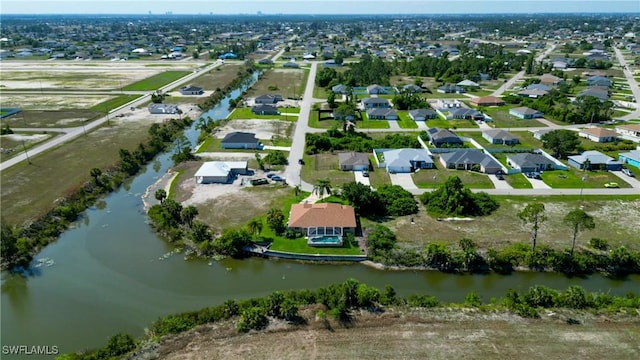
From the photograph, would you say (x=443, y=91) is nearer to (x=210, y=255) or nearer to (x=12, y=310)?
(x=210, y=255)

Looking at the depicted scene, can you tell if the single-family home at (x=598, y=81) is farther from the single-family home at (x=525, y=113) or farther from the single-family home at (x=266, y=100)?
the single-family home at (x=266, y=100)

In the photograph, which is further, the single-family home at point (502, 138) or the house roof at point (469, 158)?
the single-family home at point (502, 138)

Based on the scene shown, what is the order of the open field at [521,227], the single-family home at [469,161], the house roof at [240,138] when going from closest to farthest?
the open field at [521,227] → the single-family home at [469,161] → the house roof at [240,138]

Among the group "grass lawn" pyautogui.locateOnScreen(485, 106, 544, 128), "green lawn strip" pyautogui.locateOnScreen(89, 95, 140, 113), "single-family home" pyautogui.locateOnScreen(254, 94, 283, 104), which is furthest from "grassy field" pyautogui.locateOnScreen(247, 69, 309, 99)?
"grass lawn" pyautogui.locateOnScreen(485, 106, 544, 128)

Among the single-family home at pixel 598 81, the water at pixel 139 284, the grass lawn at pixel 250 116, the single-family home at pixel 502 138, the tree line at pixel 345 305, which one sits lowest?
the water at pixel 139 284

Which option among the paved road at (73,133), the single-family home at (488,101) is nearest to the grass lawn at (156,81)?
the paved road at (73,133)

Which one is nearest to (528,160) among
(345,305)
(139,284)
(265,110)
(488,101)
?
(345,305)

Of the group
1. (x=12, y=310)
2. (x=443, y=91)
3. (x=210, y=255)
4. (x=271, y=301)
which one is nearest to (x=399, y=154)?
(x=210, y=255)

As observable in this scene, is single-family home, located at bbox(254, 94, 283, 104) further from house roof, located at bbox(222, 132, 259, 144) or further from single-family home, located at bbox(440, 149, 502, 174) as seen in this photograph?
single-family home, located at bbox(440, 149, 502, 174)
